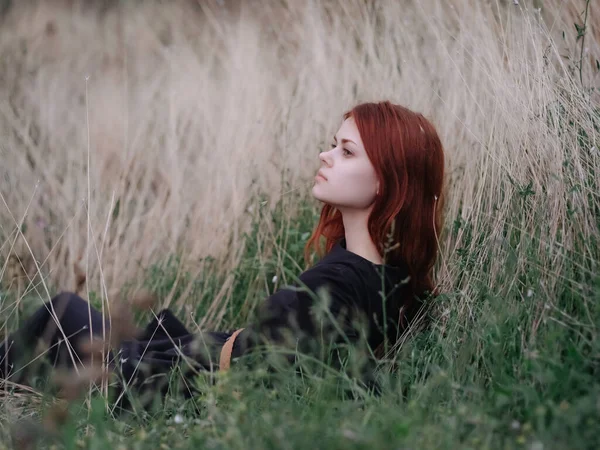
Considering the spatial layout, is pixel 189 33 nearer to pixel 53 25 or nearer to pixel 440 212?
pixel 53 25

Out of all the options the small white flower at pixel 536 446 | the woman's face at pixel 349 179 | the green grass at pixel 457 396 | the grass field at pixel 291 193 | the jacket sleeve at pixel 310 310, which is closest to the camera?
the small white flower at pixel 536 446

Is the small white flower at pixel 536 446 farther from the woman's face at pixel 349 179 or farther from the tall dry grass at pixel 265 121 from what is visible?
the woman's face at pixel 349 179

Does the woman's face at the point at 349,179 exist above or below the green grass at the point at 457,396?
above

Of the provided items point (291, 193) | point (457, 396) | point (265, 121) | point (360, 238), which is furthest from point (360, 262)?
point (265, 121)

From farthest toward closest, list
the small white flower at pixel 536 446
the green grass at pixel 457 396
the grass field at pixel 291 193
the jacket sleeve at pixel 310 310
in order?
the jacket sleeve at pixel 310 310 → the grass field at pixel 291 193 → the green grass at pixel 457 396 → the small white flower at pixel 536 446

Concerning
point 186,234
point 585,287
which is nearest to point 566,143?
point 585,287

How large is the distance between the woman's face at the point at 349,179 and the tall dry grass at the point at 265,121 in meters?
0.41

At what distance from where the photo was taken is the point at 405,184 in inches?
112

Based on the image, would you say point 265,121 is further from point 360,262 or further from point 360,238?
→ point 360,262

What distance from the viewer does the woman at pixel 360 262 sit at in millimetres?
2680

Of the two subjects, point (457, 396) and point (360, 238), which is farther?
point (360, 238)

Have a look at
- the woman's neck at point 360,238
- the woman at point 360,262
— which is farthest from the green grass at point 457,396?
the woman's neck at point 360,238

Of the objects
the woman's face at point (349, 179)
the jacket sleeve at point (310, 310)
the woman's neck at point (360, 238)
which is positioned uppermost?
the woman's face at point (349, 179)

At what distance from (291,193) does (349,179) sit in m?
1.02
